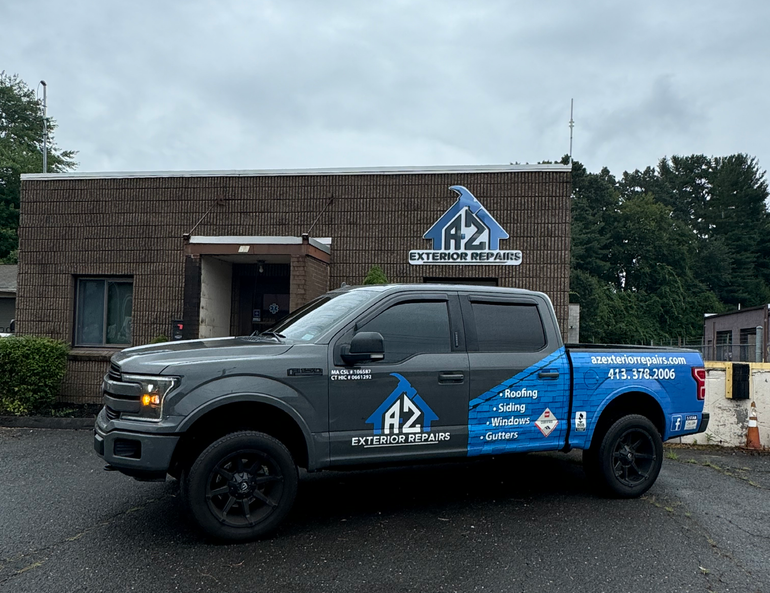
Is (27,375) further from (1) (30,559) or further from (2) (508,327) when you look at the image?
(2) (508,327)

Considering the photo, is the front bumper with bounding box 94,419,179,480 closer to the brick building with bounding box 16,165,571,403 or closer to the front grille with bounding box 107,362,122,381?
the front grille with bounding box 107,362,122,381

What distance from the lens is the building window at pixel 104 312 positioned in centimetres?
1240

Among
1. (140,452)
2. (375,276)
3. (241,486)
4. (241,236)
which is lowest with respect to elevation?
(241,486)

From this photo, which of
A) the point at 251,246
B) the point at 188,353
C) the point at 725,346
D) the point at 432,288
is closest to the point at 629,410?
the point at 432,288

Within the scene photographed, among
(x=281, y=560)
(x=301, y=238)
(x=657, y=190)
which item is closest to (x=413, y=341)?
(x=281, y=560)

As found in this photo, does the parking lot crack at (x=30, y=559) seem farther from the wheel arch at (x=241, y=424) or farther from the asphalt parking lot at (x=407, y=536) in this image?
the wheel arch at (x=241, y=424)

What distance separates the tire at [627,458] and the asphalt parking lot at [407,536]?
0.16 m

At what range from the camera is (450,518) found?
5.30 metres

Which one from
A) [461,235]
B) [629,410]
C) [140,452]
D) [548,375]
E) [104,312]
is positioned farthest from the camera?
[104,312]

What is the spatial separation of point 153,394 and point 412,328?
2119mm

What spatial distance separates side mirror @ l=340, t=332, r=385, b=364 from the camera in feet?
15.8

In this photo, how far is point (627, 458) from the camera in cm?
607

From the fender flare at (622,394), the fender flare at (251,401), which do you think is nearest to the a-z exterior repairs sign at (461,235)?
Answer: the fender flare at (622,394)

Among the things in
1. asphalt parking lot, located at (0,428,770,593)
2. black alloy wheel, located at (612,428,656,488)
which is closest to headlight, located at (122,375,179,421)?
asphalt parking lot, located at (0,428,770,593)
